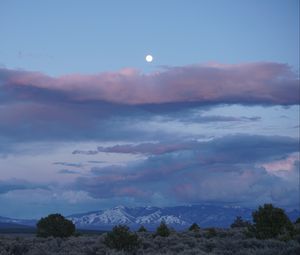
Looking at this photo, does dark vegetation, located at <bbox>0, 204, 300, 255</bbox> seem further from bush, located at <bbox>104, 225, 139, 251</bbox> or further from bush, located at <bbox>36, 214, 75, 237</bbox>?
bush, located at <bbox>36, 214, 75, 237</bbox>

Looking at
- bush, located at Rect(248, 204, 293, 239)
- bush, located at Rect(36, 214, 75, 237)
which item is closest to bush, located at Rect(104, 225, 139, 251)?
bush, located at Rect(248, 204, 293, 239)

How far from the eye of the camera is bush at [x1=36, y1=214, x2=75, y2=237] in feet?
152

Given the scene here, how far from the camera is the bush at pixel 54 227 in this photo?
152ft

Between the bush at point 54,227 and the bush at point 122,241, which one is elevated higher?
the bush at point 54,227

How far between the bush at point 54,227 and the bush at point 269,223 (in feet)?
59.7

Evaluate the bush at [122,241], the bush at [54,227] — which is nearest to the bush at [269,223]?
the bush at [122,241]

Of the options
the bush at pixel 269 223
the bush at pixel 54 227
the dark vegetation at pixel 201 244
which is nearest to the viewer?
the dark vegetation at pixel 201 244

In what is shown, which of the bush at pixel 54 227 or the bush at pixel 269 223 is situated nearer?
the bush at pixel 269 223

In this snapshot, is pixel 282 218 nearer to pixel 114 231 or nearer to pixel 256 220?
pixel 256 220

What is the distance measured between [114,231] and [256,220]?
11.0 m

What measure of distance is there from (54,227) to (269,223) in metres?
20.2

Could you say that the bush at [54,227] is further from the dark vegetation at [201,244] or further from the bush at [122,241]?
the bush at [122,241]

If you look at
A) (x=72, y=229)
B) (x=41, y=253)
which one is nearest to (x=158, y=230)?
(x=72, y=229)

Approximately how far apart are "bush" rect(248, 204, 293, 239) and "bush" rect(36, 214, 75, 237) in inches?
716
